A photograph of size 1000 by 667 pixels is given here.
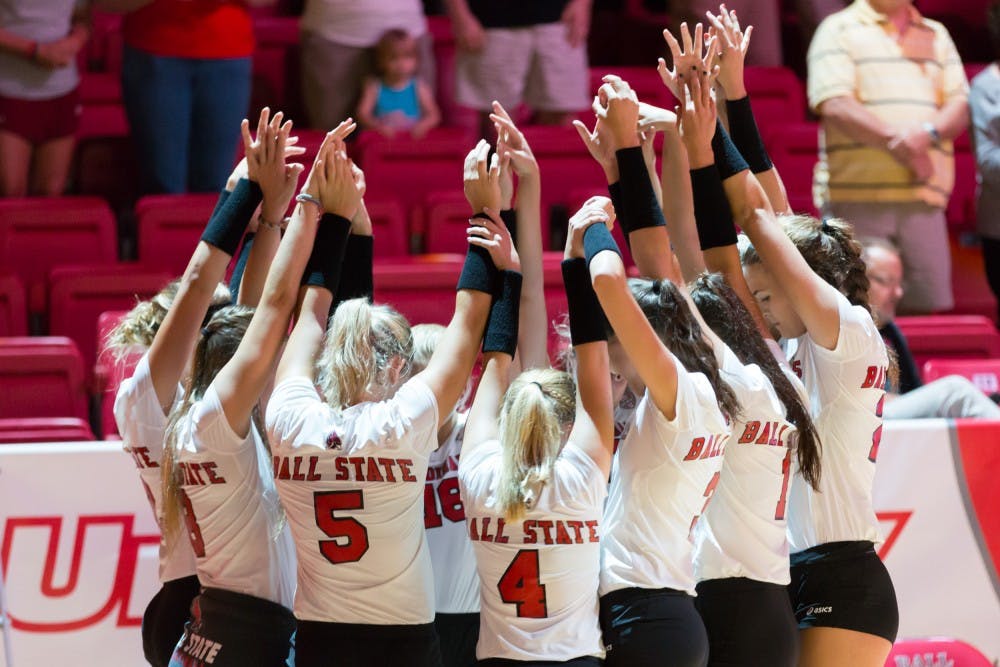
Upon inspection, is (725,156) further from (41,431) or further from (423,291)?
(41,431)

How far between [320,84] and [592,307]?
406 cm

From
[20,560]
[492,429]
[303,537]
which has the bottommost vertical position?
[20,560]

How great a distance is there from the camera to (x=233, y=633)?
11.3ft

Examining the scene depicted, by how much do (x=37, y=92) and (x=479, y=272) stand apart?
11.7ft

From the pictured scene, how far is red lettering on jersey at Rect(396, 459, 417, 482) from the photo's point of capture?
320cm

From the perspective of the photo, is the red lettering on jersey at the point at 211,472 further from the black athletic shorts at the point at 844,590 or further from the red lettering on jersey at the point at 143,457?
the black athletic shorts at the point at 844,590

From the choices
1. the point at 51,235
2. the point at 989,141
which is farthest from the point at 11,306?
the point at 989,141

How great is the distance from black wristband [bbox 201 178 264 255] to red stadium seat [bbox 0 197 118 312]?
2507 millimetres

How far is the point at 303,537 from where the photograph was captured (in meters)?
3.29

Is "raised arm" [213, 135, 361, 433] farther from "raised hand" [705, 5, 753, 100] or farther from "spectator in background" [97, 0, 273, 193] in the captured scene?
"spectator in background" [97, 0, 273, 193]

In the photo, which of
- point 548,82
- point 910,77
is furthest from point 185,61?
point 910,77

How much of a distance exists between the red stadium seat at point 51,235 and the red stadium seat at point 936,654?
3.68 meters

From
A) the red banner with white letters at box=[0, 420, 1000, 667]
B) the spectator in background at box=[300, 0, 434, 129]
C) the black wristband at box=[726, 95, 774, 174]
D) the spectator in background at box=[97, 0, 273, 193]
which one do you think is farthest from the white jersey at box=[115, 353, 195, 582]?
the spectator in background at box=[300, 0, 434, 129]

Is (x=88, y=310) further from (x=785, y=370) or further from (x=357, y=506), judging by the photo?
(x=785, y=370)
